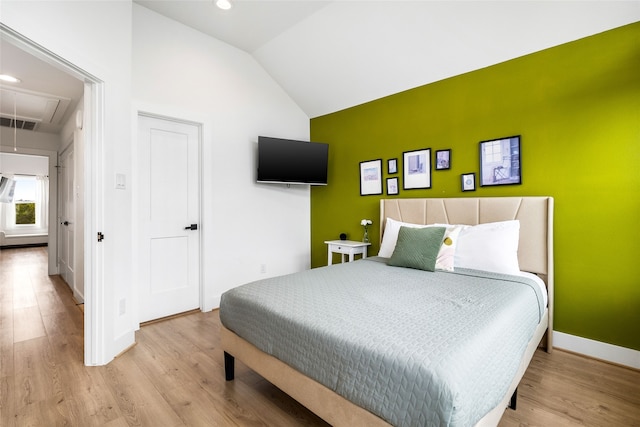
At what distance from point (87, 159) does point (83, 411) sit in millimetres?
1690

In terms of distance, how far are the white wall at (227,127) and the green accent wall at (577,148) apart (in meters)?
2.08

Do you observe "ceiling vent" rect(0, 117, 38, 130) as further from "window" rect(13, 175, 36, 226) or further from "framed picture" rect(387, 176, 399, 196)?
"window" rect(13, 175, 36, 226)

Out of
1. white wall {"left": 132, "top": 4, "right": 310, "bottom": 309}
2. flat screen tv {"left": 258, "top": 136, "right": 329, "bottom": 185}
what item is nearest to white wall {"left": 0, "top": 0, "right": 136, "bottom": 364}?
white wall {"left": 132, "top": 4, "right": 310, "bottom": 309}

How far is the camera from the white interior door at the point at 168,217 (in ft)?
9.74

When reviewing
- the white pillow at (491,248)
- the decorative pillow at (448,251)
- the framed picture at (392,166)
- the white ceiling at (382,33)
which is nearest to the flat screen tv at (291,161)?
the white ceiling at (382,33)

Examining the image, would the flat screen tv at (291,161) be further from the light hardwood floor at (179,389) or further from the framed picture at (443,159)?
the light hardwood floor at (179,389)

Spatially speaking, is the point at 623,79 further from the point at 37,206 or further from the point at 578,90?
the point at 37,206

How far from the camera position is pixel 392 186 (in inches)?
141

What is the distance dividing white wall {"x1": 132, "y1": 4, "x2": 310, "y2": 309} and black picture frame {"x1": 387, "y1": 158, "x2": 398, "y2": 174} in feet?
4.56

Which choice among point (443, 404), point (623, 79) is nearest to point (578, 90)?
point (623, 79)

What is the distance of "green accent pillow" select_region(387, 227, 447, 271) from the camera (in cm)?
247

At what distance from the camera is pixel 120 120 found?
242 centimetres

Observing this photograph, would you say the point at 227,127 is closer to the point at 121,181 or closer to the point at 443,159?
the point at 121,181

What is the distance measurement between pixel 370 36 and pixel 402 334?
2.92m
